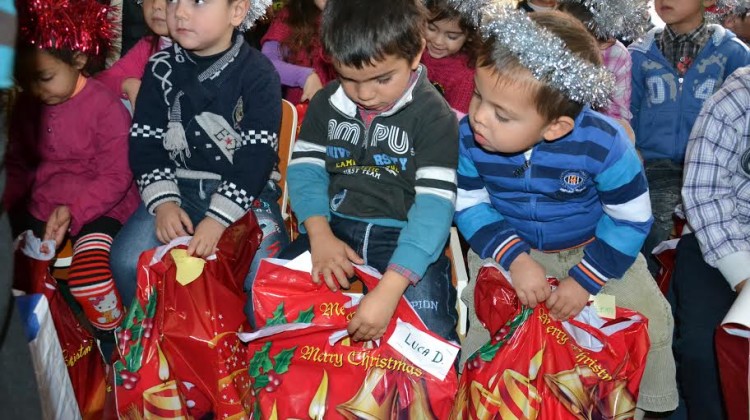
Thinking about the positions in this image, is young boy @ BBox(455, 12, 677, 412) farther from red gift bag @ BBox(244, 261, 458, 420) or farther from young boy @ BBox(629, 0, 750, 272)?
young boy @ BBox(629, 0, 750, 272)

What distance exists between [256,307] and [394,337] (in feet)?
1.17

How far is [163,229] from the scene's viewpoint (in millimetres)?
2004

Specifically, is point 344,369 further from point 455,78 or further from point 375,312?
point 455,78

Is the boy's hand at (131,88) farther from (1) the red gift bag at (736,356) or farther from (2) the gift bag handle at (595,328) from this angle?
(1) the red gift bag at (736,356)

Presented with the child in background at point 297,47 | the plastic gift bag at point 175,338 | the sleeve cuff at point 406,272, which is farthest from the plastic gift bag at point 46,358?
the child in background at point 297,47

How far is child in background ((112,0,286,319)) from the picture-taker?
202cm

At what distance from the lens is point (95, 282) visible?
2064 millimetres

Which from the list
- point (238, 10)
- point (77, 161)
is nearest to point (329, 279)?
point (238, 10)

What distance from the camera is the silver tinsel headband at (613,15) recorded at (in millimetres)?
2279

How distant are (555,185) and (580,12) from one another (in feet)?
2.66

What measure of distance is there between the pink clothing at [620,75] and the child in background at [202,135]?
1.23 metres

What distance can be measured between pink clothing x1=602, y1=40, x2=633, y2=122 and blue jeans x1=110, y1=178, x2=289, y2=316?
4.10ft

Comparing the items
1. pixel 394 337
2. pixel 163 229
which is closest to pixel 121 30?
pixel 163 229

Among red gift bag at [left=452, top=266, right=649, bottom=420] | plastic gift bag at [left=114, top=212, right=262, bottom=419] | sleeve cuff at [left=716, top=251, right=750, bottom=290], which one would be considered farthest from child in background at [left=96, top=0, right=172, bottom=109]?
sleeve cuff at [left=716, top=251, right=750, bottom=290]
